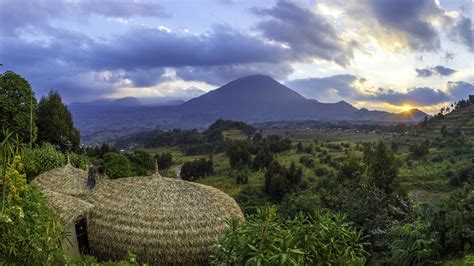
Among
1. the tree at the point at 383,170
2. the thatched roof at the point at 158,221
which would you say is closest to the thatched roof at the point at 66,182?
the thatched roof at the point at 158,221

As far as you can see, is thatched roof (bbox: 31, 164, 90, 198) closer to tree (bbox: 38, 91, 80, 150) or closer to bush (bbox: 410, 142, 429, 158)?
tree (bbox: 38, 91, 80, 150)

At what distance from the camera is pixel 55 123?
31078 mm

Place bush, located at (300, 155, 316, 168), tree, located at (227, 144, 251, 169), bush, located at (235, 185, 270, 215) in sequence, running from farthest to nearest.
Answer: tree, located at (227, 144, 251, 169)
bush, located at (300, 155, 316, 168)
bush, located at (235, 185, 270, 215)

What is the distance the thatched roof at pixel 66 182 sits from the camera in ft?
46.0

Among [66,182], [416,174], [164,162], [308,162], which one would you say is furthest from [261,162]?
[66,182]

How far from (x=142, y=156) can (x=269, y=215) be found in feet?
106

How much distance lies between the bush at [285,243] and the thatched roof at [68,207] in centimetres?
613

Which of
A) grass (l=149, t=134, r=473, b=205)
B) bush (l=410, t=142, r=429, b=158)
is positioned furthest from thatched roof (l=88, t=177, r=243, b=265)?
bush (l=410, t=142, r=429, b=158)

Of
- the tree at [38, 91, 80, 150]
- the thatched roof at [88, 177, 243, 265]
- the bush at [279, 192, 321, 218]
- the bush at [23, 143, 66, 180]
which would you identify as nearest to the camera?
the thatched roof at [88, 177, 243, 265]

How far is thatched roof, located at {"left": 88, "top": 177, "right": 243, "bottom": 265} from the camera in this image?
428 inches

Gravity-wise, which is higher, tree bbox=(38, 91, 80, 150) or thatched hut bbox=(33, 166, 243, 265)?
tree bbox=(38, 91, 80, 150)

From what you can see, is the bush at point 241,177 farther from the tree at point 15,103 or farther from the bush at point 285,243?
the bush at point 285,243

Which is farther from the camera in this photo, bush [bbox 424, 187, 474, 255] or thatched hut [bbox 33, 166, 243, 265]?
bush [bbox 424, 187, 474, 255]

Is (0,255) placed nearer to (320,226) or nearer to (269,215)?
(269,215)
